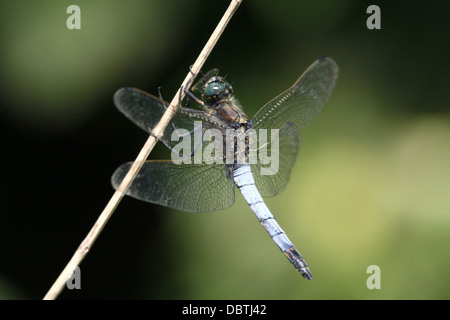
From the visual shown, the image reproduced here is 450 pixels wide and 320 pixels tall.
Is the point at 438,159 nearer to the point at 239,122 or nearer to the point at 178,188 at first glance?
the point at 239,122

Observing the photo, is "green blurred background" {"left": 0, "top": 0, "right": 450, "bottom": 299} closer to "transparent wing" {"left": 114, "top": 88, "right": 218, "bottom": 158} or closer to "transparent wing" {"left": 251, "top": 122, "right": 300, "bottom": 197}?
"transparent wing" {"left": 251, "top": 122, "right": 300, "bottom": 197}

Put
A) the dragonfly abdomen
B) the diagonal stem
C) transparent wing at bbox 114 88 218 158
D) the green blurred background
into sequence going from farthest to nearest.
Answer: the green blurred background
the dragonfly abdomen
transparent wing at bbox 114 88 218 158
the diagonal stem

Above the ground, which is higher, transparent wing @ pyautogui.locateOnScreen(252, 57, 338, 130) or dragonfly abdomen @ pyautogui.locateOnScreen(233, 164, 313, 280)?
transparent wing @ pyautogui.locateOnScreen(252, 57, 338, 130)

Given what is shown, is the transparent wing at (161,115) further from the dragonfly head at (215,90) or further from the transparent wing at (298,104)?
the transparent wing at (298,104)

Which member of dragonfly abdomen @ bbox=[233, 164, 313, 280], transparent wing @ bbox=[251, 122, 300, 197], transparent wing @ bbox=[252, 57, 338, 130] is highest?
transparent wing @ bbox=[252, 57, 338, 130]

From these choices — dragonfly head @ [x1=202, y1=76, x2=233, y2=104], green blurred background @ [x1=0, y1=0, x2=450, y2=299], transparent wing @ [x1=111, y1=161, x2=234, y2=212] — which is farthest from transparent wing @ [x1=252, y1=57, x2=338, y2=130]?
green blurred background @ [x1=0, y1=0, x2=450, y2=299]

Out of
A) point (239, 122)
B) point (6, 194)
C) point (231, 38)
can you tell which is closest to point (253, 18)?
point (231, 38)

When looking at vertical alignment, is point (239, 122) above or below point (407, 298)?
above
